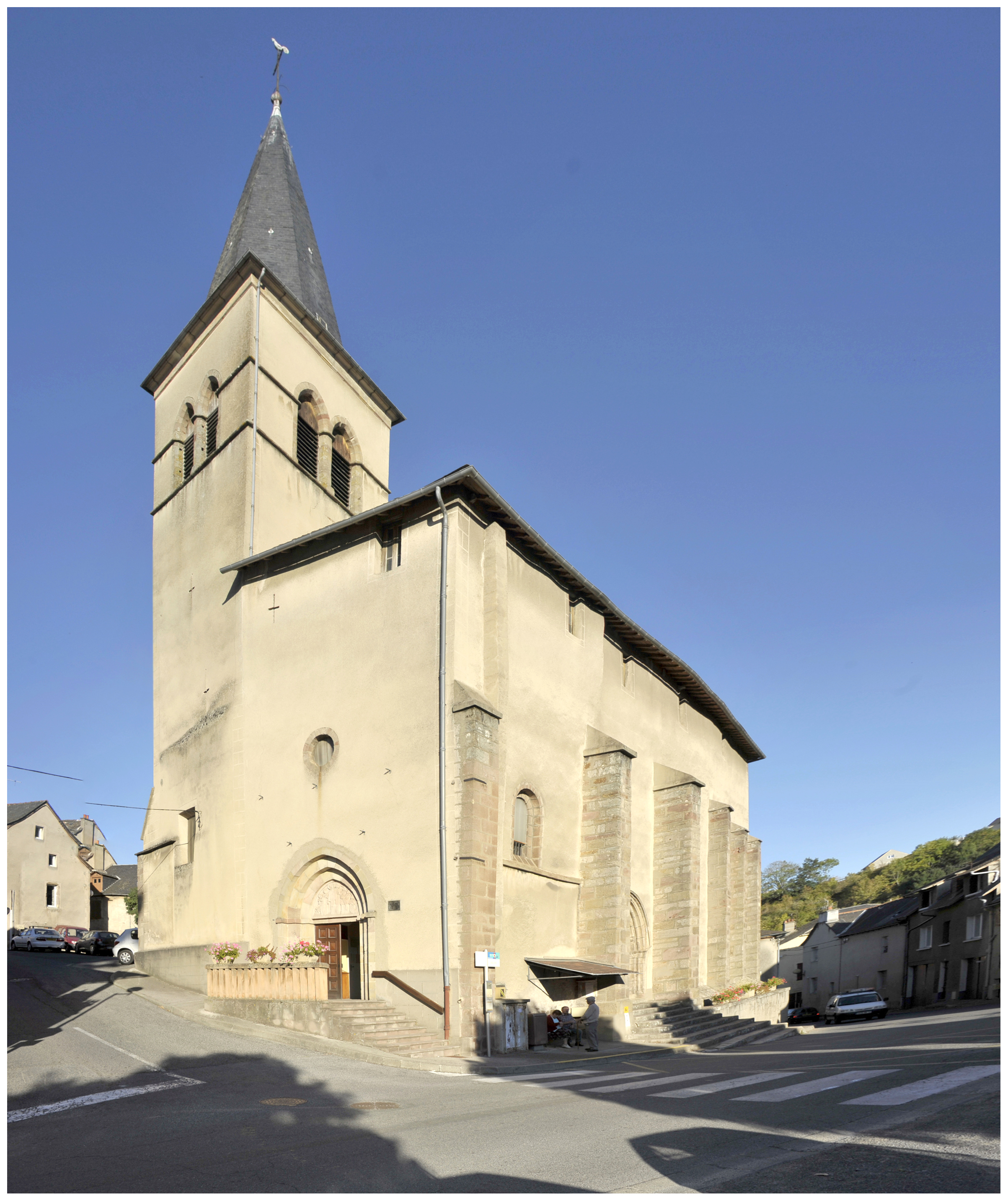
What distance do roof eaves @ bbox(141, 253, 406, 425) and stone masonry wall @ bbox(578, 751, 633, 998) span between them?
561 inches

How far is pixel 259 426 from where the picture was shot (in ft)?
80.0

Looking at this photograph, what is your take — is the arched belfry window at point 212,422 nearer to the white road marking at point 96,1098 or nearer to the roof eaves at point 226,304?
the roof eaves at point 226,304

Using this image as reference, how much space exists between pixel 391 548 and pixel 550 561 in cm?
406

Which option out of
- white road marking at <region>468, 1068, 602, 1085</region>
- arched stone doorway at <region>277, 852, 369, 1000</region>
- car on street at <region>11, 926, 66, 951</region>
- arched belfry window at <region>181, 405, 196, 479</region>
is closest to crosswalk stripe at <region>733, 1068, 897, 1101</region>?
white road marking at <region>468, 1068, 602, 1085</region>

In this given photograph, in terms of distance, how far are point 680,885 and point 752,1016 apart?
6123 millimetres

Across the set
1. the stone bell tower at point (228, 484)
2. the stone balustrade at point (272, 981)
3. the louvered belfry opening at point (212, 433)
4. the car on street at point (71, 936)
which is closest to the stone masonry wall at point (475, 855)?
the stone balustrade at point (272, 981)

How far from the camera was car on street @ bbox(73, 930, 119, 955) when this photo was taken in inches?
1427

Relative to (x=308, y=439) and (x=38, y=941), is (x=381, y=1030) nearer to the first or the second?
(x=308, y=439)

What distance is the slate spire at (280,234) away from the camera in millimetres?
29469

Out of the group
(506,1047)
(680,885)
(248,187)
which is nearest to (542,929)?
(506,1047)

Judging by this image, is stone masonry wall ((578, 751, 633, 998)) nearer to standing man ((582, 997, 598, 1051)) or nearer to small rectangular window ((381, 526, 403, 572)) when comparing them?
standing man ((582, 997, 598, 1051))

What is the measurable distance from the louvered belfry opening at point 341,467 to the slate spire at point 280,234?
3.19 m

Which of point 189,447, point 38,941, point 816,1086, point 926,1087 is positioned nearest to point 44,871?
point 38,941

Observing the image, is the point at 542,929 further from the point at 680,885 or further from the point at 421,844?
the point at 680,885
